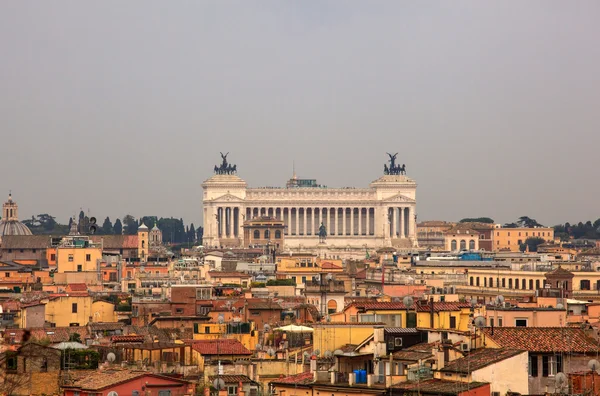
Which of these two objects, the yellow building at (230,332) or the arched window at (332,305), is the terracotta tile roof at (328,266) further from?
the yellow building at (230,332)

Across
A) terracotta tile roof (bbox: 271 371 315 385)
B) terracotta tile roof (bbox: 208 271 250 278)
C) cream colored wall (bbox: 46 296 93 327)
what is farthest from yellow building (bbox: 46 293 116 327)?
terracotta tile roof (bbox: 271 371 315 385)

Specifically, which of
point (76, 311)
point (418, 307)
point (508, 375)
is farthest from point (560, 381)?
point (76, 311)

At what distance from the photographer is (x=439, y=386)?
24062mm

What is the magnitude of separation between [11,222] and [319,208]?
50034mm

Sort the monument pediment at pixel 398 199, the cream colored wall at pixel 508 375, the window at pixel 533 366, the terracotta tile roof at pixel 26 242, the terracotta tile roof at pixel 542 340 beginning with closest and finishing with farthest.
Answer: the cream colored wall at pixel 508 375
the window at pixel 533 366
the terracotta tile roof at pixel 542 340
the terracotta tile roof at pixel 26 242
the monument pediment at pixel 398 199

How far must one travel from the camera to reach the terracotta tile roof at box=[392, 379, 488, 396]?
23.4 m

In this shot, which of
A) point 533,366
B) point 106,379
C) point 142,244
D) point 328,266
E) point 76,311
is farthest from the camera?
point 142,244

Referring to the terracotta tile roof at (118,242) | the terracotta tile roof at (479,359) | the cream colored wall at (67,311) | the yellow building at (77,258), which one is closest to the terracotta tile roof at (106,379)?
the terracotta tile roof at (479,359)

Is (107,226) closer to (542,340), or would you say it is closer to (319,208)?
(319,208)

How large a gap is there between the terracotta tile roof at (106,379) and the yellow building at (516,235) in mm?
152754

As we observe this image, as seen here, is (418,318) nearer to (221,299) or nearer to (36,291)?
(221,299)

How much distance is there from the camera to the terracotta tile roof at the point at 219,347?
35.8m

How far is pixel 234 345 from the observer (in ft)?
122

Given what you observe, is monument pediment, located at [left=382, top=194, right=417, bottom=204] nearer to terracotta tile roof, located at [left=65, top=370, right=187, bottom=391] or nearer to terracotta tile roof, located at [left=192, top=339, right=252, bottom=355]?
terracotta tile roof, located at [left=192, top=339, right=252, bottom=355]
